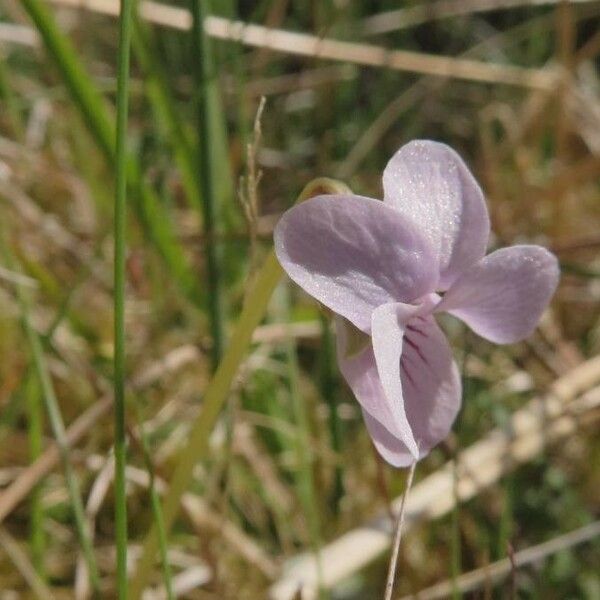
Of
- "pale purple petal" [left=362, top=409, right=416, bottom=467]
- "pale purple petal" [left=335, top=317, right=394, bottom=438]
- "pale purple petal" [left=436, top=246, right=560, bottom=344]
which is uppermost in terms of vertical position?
Answer: "pale purple petal" [left=436, top=246, right=560, bottom=344]

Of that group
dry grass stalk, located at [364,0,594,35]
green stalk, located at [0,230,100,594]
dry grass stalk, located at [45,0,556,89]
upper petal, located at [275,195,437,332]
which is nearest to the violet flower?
upper petal, located at [275,195,437,332]

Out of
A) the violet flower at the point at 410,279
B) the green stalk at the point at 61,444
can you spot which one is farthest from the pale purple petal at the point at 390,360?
the green stalk at the point at 61,444

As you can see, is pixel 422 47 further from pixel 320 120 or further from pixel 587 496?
pixel 587 496

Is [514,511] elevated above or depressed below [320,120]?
below

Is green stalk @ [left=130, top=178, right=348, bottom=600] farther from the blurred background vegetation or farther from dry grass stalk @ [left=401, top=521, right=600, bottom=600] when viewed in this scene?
dry grass stalk @ [left=401, top=521, right=600, bottom=600]

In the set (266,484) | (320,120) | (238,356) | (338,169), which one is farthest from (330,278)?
(320,120)

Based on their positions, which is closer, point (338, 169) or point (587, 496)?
point (587, 496)
